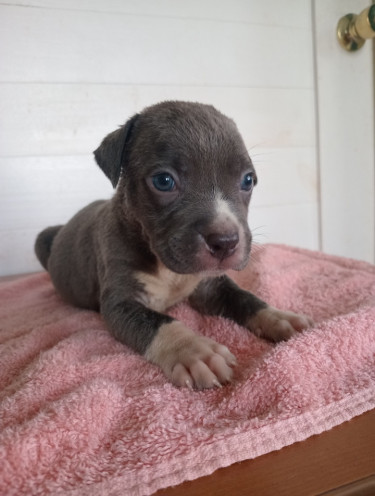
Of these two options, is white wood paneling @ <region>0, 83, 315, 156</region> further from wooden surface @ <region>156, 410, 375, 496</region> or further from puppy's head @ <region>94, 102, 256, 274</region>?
wooden surface @ <region>156, 410, 375, 496</region>

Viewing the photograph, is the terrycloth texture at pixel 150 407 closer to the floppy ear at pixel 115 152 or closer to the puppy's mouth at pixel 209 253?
the puppy's mouth at pixel 209 253

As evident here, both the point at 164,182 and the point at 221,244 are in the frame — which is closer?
the point at 221,244

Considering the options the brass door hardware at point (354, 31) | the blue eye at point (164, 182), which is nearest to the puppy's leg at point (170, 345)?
the blue eye at point (164, 182)

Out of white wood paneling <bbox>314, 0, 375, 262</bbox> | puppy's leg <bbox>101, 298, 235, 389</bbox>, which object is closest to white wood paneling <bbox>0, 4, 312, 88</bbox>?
white wood paneling <bbox>314, 0, 375, 262</bbox>

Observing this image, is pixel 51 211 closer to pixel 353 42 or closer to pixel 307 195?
pixel 307 195

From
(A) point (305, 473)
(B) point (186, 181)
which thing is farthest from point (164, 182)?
(A) point (305, 473)

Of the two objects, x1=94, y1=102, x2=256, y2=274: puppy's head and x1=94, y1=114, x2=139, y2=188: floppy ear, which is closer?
x1=94, y1=102, x2=256, y2=274: puppy's head

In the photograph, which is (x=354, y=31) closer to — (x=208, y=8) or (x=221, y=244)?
(x=208, y=8)
